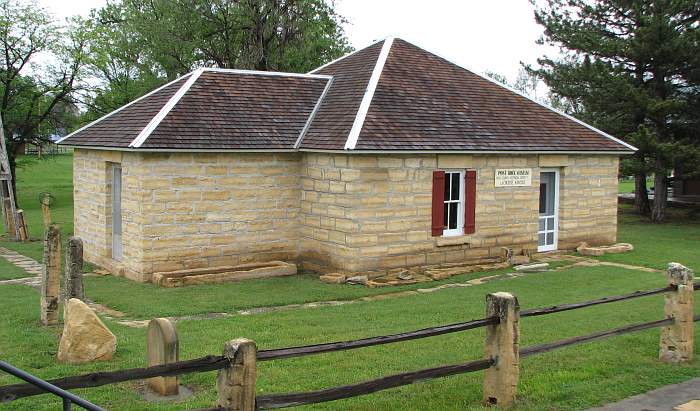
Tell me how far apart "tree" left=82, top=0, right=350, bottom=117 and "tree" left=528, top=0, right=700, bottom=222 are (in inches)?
402

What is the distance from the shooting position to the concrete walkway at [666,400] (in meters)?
7.07

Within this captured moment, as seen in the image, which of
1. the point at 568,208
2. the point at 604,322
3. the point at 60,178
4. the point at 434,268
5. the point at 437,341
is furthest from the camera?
the point at 60,178

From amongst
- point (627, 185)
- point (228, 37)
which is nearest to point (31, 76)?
point (228, 37)

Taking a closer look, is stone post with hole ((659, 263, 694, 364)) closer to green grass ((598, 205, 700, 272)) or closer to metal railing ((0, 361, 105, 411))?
metal railing ((0, 361, 105, 411))

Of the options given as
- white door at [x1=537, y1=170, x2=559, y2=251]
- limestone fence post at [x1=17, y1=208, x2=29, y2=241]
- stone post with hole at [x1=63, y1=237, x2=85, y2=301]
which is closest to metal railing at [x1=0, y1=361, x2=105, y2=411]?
stone post with hole at [x1=63, y1=237, x2=85, y2=301]

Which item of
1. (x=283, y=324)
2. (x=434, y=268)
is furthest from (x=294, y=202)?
(x=283, y=324)

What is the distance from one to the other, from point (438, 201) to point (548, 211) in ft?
13.7

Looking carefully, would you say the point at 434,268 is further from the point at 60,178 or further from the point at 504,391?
the point at 60,178

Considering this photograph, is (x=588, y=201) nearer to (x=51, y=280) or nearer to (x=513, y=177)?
(x=513, y=177)

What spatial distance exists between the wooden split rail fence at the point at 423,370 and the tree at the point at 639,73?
18.0 metres

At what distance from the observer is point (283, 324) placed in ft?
35.6

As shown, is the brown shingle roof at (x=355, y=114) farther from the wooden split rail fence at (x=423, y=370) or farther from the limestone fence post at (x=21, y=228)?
the wooden split rail fence at (x=423, y=370)

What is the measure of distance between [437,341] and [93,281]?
8.69 meters

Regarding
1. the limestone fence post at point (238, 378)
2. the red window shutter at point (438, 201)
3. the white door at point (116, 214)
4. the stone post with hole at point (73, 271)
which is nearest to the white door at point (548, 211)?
the red window shutter at point (438, 201)
